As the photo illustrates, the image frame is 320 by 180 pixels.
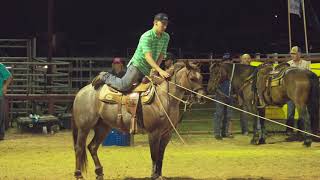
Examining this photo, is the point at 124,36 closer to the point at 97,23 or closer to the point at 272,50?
the point at 97,23

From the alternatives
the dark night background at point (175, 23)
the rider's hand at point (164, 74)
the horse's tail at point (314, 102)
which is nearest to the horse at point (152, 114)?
the rider's hand at point (164, 74)

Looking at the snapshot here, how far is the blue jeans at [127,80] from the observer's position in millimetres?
7750

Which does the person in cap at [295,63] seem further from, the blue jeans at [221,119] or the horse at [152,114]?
the horse at [152,114]

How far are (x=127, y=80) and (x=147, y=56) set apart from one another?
0.60m

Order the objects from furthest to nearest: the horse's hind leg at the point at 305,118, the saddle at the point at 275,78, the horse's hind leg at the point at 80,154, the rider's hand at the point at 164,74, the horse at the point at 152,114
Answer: the saddle at the point at 275,78 < the horse's hind leg at the point at 305,118 < the horse's hind leg at the point at 80,154 < the horse at the point at 152,114 < the rider's hand at the point at 164,74

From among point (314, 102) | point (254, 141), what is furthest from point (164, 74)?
point (254, 141)

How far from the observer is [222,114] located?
14.1 m

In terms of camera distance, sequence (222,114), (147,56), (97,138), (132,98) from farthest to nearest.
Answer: (222,114)
(97,138)
(132,98)
(147,56)

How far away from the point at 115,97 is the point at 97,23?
34798 mm

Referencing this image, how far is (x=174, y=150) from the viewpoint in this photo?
38.5 ft

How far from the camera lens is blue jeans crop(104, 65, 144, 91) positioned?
7750 millimetres

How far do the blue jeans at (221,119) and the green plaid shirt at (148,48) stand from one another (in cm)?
645

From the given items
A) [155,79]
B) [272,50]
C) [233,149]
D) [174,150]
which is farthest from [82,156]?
[272,50]

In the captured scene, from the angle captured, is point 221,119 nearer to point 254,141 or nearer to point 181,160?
point 254,141
